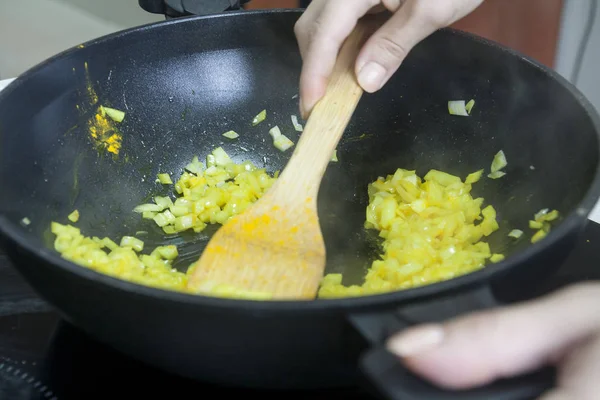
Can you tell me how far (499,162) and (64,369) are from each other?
31.7 inches

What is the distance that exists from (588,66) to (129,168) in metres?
1.38

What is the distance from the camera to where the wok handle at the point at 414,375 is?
522mm

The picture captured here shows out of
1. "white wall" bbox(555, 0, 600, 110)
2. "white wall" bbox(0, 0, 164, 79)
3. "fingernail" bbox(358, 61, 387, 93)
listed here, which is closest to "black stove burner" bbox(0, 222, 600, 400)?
"fingernail" bbox(358, 61, 387, 93)

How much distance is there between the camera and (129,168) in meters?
1.20

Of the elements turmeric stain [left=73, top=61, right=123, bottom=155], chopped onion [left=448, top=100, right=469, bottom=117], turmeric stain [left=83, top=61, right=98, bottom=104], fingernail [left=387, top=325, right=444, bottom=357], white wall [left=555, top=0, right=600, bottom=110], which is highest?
fingernail [left=387, top=325, right=444, bottom=357]

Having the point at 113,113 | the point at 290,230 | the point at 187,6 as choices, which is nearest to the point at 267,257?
the point at 290,230

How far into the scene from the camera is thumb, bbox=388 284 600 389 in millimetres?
526

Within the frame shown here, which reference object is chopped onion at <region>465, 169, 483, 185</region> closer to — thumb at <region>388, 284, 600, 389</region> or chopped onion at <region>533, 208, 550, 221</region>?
chopped onion at <region>533, 208, 550, 221</region>

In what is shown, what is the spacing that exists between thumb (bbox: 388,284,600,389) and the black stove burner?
0.17 m

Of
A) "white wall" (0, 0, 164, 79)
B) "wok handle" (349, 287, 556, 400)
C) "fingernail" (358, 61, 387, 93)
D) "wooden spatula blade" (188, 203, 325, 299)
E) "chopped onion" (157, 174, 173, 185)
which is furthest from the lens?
"white wall" (0, 0, 164, 79)

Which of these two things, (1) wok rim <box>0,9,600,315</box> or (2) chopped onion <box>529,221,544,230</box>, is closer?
(1) wok rim <box>0,9,600,315</box>

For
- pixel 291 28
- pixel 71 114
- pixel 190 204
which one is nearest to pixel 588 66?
pixel 291 28

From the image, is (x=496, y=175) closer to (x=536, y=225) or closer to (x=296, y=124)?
(x=536, y=225)

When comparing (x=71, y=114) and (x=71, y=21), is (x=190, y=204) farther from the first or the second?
(x=71, y=21)
